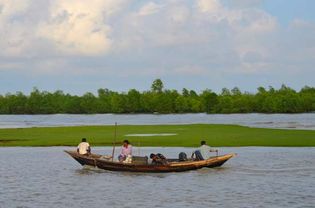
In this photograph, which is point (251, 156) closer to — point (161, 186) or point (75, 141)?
point (161, 186)

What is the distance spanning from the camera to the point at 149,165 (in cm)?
3806

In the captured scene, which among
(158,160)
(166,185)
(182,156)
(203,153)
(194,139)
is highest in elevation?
(194,139)

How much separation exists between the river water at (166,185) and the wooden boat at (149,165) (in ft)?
1.18

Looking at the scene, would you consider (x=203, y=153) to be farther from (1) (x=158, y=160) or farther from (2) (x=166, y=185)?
(2) (x=166, y=185)

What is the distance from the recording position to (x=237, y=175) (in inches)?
1459

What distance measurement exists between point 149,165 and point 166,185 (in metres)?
4.46

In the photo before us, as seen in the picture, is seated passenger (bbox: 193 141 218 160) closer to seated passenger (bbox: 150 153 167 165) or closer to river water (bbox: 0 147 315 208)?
river water (bbox: 0 147 315 208)

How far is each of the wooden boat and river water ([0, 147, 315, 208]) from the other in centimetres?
36

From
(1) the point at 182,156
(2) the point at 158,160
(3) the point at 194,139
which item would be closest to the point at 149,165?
(2) the point at 158,160

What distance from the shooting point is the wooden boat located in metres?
38.1

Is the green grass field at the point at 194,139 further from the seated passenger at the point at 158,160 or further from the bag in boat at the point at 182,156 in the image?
the seated passenger at the point at 158,160

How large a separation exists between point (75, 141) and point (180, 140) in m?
10.4

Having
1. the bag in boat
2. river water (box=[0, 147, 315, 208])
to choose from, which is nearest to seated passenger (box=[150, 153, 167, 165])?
river water (box=[0, 147, 315, 208])

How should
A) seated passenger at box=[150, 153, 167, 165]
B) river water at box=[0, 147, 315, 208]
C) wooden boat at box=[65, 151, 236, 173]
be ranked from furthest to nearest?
wooden boat at box=[65, 151, 236, 173] → seated passenger at box=[150, 153, 167, 165] → river water at box=[0, 147, 315, 208]
